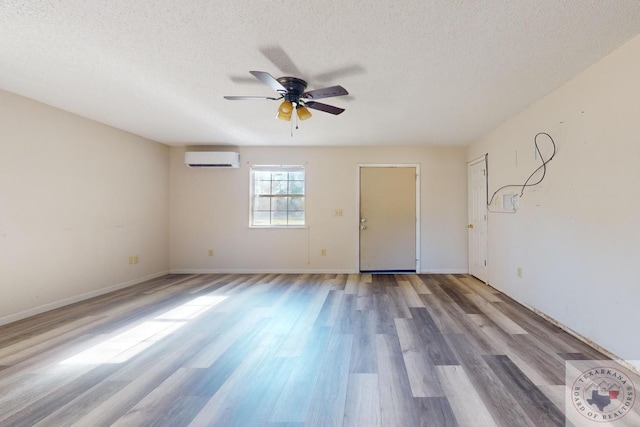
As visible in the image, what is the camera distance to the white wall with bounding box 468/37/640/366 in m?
1.94

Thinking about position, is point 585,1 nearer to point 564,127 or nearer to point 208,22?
point 564,127

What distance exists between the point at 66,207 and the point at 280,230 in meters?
2.98

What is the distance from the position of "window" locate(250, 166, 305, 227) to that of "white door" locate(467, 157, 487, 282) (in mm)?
3012

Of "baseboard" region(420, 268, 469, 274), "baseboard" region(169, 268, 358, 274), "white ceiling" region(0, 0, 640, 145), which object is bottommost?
"baseboard" region(169, 268, 358, 274)

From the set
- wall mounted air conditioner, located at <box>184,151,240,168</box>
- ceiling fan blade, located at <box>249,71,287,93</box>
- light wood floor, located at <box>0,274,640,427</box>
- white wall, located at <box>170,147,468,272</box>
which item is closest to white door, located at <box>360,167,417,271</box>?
white wall, located at <box>170,147,468,272</box>

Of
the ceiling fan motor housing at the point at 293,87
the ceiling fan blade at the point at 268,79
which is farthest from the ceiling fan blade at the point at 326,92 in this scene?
the ceiling fan blade at the point at 268,79

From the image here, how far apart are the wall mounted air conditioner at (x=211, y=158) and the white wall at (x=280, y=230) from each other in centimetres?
21

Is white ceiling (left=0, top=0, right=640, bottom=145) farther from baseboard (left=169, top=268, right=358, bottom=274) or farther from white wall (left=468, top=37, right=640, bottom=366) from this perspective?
baseboard (left=169, top=268, right=358, bottom=274)

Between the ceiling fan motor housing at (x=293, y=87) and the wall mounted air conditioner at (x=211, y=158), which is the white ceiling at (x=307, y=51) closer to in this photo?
the ceiling fan motor housing at (x=293, y=87)

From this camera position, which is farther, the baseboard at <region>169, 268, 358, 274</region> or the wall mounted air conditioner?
the baseboard at <region>169, 268, 358, 274</region>

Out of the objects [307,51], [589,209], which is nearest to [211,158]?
[307,51]

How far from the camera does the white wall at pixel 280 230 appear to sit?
496 cm

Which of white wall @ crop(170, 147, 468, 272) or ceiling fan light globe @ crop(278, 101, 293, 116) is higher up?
ceiling fan light globe @ crop(278, 101, 293, 116)

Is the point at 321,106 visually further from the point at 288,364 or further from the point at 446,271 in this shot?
the point at 446,271
